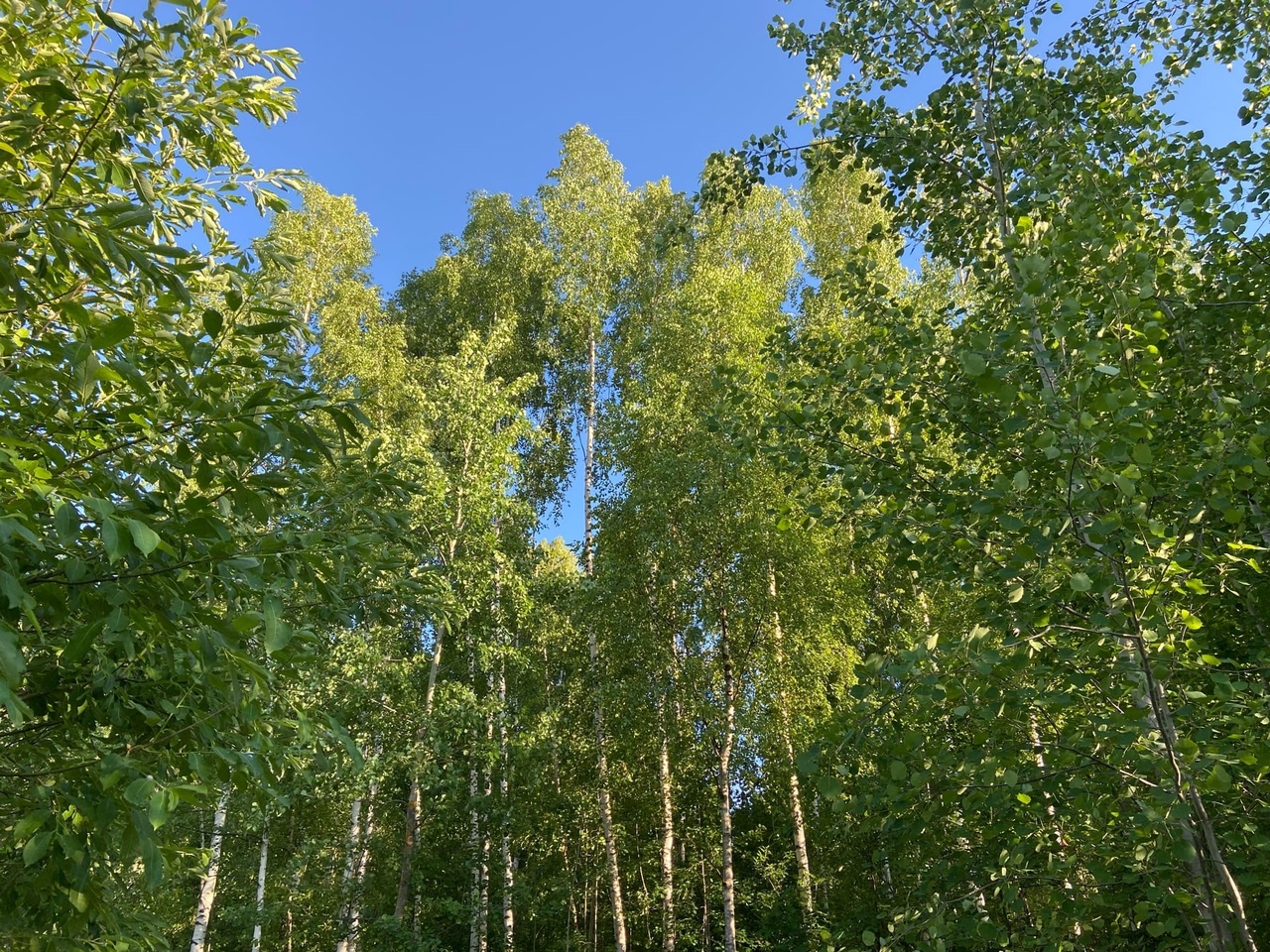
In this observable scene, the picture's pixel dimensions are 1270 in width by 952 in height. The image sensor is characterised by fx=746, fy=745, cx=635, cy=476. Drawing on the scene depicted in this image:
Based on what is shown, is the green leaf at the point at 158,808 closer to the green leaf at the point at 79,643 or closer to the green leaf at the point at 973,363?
the green leaf at the point at 79,643

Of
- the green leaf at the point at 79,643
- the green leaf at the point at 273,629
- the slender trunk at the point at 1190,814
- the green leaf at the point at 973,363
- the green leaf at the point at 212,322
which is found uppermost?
the green leaf at the point at 212,322

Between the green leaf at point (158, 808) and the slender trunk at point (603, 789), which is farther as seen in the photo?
the slender trunk at point (603, 789)

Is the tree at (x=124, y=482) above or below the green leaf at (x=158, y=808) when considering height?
above

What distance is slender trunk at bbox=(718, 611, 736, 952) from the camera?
26.3 feet

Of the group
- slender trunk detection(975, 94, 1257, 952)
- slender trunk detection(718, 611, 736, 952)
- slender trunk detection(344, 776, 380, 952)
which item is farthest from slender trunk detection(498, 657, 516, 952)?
slender trunk detection(975, 94, 1257, 952)

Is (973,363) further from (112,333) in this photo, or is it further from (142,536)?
(112,333)

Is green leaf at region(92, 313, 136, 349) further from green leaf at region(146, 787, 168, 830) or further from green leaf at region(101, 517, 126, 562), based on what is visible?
green leaf at region(146, 787, 168, 830)

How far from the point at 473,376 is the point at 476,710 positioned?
15.3 ft

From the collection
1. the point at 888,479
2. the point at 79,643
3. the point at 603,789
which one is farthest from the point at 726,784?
the point at 79,643

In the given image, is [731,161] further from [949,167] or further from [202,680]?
[202,680]

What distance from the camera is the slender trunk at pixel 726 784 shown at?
8.01 meters

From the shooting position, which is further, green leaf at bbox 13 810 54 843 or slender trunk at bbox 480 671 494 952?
slender trunk at bbox 480 671 494 952

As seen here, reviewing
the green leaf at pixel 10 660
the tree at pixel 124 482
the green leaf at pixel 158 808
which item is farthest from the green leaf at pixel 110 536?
the green leaf at pixel 158 808

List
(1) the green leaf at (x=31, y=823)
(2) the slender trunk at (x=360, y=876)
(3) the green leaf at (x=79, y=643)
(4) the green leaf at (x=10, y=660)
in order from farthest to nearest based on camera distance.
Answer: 1. (2) the slender trunk at (x=360, y=876)
2. (1) the green leaf at (x=31, y=823)
3. (3) the green leaf at (x=79, y=643)
4. (4) the green leaf at (x=10, y=660)
